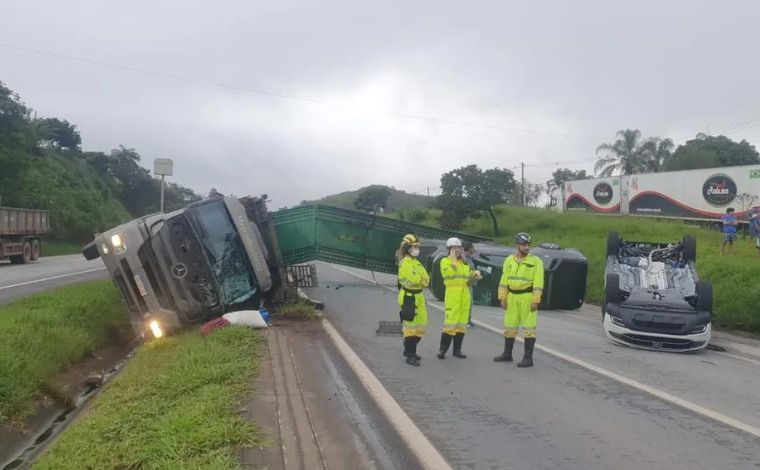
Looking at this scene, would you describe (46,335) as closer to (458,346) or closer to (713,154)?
(458,346)

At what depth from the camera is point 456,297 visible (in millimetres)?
8516

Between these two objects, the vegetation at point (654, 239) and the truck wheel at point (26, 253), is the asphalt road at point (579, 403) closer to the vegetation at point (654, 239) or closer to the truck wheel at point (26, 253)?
Answer: the vegetation at point (654, 239)

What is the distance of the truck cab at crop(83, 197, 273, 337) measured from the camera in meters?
10.7

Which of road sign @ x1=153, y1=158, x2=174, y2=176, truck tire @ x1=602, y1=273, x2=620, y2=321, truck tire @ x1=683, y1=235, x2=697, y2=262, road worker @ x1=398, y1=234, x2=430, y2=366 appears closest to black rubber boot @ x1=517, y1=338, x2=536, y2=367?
road worker @ x1=398, y1=234, x2=430, y2=366

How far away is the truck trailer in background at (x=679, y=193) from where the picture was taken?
2753cm

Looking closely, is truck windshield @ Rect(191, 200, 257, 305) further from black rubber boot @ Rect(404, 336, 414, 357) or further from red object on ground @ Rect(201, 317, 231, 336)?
black rubber boot @ Rect(404, 336, 414, 357)

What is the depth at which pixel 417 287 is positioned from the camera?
8234 millimetres

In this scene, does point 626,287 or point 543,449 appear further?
point 626,287

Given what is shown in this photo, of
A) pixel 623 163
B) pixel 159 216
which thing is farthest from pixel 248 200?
pixel 623 163

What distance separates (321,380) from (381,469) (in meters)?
2.80

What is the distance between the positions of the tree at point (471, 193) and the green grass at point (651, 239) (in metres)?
1.79

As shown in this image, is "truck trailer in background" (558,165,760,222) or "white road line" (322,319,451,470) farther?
"truck trailer in background" (558,165,760,222)

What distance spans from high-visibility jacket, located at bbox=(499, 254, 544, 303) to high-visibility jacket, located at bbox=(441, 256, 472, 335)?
458 millimetres

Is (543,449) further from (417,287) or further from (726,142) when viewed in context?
(726,142)
